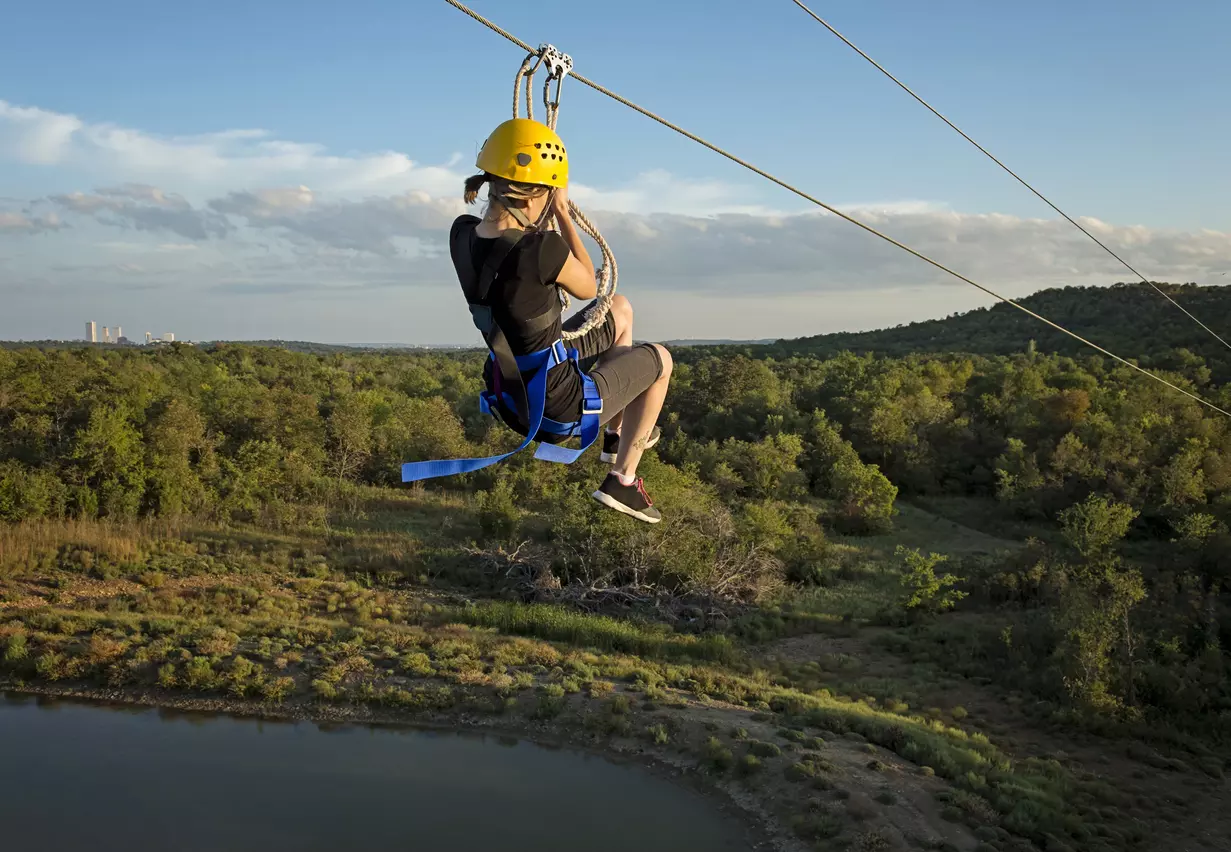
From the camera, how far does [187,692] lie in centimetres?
1720

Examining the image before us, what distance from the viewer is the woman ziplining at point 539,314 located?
366cm

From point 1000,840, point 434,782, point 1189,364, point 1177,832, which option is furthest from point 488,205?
point 1189,364

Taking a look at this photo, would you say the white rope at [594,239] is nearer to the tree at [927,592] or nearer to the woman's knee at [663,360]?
the woman's knee at [663,360]

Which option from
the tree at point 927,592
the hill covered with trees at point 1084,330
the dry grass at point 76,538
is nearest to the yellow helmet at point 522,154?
the tree at point 927,592

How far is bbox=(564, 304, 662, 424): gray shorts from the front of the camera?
4367 millimetres

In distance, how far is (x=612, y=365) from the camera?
Result: 14.6ft

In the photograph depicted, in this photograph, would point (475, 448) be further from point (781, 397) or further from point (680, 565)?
point (781, 397)

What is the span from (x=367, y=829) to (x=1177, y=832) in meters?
12.4

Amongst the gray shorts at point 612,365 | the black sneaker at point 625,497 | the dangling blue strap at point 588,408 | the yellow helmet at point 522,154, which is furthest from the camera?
the black sneaker at point 625,497

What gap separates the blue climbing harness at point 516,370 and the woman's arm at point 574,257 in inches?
5.9

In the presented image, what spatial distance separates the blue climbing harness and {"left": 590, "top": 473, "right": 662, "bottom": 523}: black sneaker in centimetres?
Result: 48

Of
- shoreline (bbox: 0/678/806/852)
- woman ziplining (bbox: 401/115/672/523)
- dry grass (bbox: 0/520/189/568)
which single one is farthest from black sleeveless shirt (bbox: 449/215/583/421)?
dry grass (bbox: 0/520/189/568)

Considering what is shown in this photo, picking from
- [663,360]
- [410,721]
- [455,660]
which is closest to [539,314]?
[663,360]

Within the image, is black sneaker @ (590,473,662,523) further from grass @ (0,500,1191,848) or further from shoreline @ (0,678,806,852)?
shoreline @ (0,678,806,852)
